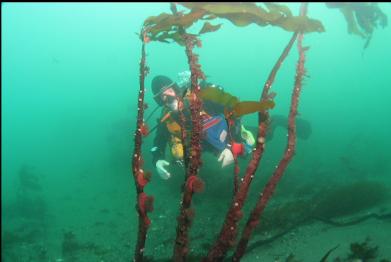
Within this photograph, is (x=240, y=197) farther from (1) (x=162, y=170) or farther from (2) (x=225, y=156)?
(1) (x=162, y=170)

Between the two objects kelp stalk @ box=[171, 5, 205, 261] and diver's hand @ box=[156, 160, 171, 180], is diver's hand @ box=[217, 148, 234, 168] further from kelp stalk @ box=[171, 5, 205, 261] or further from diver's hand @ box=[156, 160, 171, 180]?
kelp stalk @ box=[171, 5, 205, 261]

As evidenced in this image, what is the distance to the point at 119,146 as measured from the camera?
67.0 ft

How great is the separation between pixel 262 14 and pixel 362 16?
4.10 ft

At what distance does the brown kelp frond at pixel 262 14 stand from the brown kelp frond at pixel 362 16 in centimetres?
68

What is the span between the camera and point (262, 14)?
274 centimetres

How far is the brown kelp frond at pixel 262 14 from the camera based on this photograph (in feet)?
8.80

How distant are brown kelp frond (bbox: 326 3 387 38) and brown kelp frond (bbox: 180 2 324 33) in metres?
0.68

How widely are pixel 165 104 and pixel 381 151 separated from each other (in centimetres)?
1309

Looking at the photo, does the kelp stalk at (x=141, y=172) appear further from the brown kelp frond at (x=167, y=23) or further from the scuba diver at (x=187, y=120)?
the scuba diver at (x=187, y=120)

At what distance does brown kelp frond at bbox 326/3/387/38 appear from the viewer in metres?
3.24

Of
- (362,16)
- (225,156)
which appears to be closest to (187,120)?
(225,156)

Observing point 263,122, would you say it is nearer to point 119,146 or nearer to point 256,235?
point 256,235

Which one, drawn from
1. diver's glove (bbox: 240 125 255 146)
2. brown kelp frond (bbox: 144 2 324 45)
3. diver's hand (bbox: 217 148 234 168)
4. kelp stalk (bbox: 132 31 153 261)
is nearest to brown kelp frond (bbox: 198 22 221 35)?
brown kelp frond (bbox: 144 2 324 45)

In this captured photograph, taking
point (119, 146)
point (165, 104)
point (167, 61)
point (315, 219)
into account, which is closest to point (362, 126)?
point (119, 146)
